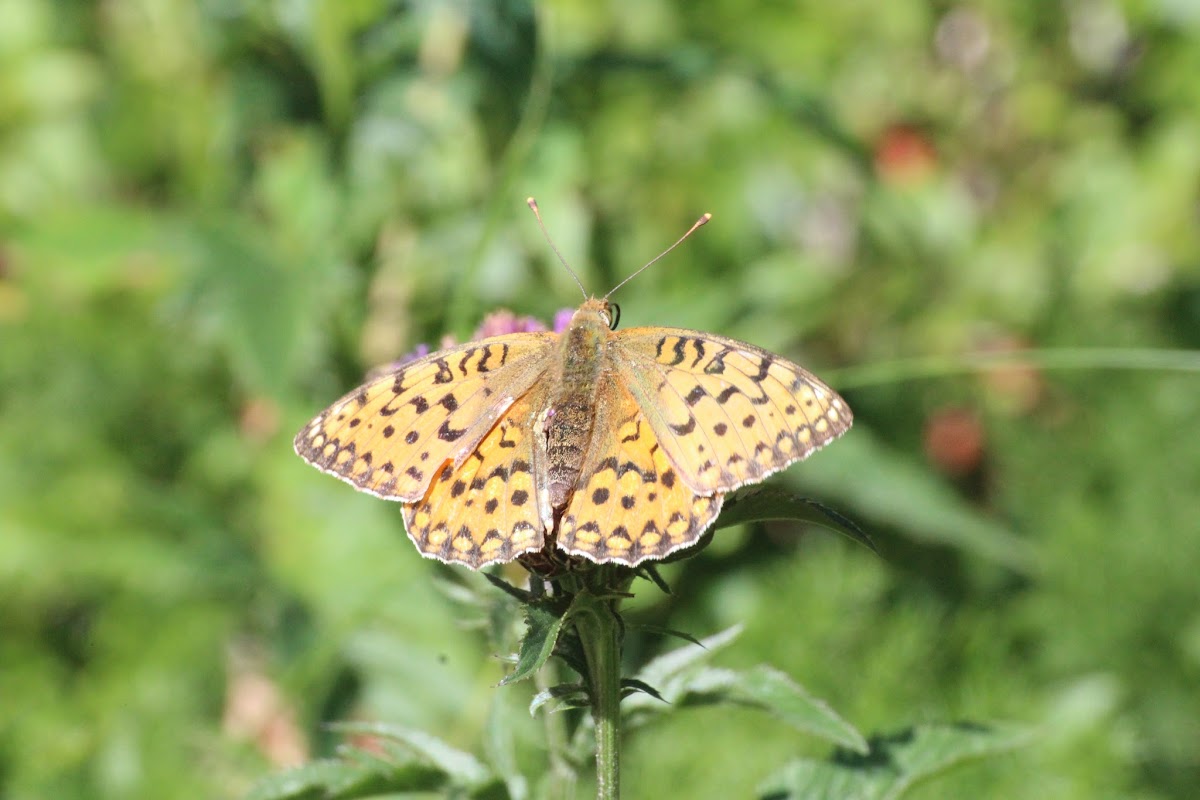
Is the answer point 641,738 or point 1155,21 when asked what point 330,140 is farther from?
point 1155,21

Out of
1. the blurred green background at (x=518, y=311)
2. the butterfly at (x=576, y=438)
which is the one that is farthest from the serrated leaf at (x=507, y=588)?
the blurred green background at (x=518, y=311)

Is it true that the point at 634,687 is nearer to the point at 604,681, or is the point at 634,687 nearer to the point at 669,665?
the point at 604,681

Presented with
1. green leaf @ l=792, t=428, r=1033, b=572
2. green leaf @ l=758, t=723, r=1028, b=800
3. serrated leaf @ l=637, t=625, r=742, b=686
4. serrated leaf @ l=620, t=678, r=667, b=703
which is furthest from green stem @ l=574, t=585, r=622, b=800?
green leaf @ l=792, t=428, r=1033, b=572

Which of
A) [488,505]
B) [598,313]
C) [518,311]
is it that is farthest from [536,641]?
[518,311]

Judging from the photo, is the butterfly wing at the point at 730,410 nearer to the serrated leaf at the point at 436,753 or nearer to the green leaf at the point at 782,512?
the green leaf at the point at 782,512

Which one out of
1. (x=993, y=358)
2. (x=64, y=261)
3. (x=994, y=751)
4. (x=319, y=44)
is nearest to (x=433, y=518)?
(x=994, y=751)

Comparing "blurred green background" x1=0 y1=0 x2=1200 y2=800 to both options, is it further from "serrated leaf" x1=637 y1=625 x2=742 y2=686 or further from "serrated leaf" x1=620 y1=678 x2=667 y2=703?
"serrated leaf" x1=620 y1=678 x2=667 y2=703
